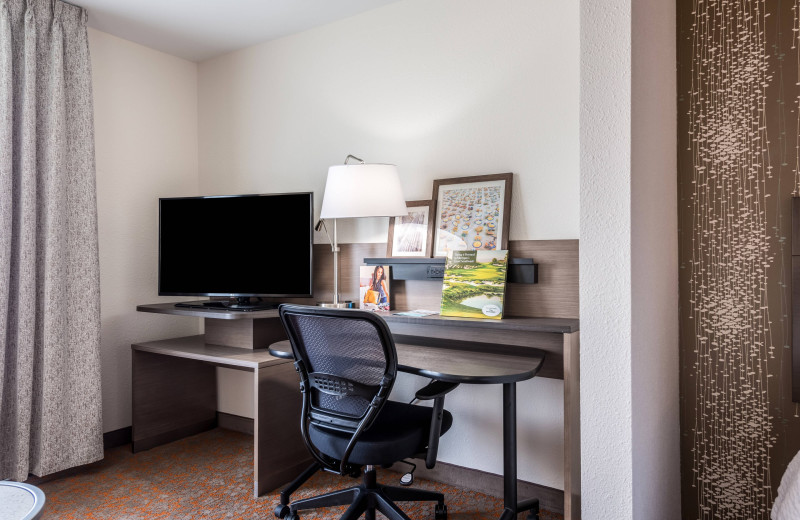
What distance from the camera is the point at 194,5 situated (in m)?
2.71

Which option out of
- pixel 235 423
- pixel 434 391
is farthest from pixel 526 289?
pixel 235 423

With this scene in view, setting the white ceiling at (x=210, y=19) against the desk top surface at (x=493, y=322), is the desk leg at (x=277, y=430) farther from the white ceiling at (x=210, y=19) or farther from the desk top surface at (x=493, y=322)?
the white ceiling at (x=210, y=19)

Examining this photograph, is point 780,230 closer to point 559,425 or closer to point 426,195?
point 559,425

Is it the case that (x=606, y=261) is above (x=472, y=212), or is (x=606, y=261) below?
below

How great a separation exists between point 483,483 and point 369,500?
64 centimetres

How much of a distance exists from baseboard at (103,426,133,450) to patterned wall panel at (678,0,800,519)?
2.90 meters

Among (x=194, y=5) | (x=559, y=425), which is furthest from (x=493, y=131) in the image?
(x=194, y=5)

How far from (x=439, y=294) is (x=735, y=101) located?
141 cm

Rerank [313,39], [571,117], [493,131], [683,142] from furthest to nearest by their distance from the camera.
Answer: [313,39], [493,131], [571,117], [683,142]

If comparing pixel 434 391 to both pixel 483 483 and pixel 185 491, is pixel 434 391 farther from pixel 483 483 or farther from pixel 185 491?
pixel 185 491

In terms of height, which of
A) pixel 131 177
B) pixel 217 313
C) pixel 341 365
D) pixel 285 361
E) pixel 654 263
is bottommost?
pixel 285 361

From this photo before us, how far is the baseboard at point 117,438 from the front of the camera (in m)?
3.03

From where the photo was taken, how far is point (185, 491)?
8.19 feet

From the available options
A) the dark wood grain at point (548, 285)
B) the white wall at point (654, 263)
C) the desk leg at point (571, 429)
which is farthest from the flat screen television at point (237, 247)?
the white wall at point (654, 263)
